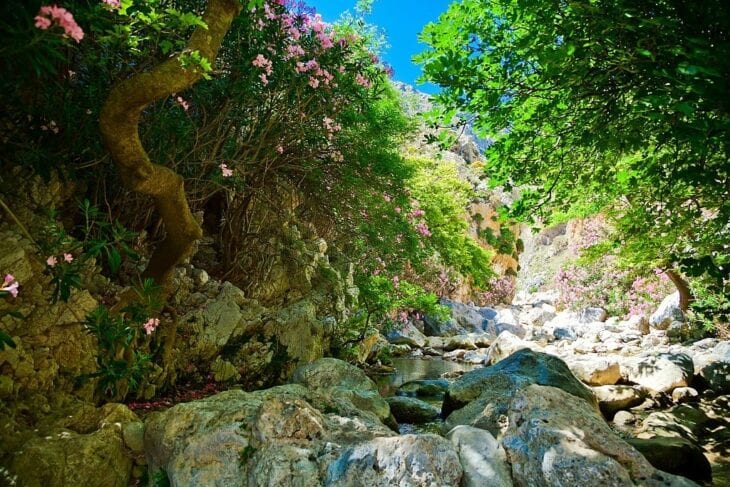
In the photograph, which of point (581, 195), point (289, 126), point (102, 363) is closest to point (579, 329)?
point (581, 195)

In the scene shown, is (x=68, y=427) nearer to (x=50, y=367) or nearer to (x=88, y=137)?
(x=50, y=367)

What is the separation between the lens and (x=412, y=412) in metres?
7.70

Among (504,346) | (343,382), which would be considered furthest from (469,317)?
(343,382)

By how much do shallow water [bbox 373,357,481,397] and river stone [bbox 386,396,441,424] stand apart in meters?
2.20

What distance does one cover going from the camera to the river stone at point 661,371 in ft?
31.8

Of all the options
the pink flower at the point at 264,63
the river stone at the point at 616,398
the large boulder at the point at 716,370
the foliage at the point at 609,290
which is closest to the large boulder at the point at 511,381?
the river stone at the point at 616,398

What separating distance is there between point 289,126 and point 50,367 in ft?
14.4

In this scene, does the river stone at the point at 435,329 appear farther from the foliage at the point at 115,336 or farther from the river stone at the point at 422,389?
the foliage at the point at 115,336

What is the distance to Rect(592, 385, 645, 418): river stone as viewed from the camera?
8578 mm

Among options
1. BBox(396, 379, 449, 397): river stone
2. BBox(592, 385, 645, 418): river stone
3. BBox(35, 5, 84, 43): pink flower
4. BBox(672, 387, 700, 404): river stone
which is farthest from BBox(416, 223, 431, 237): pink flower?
BBox(35, 5, 84, 43): pink flower

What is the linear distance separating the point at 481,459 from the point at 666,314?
21.1 m

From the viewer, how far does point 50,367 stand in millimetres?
4043

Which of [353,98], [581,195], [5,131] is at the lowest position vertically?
[5,131]

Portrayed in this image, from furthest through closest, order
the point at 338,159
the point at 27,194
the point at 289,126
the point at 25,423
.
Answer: the point at 338,159 < the point at 289,126 < the point at 27,194 < the point at 25,423
